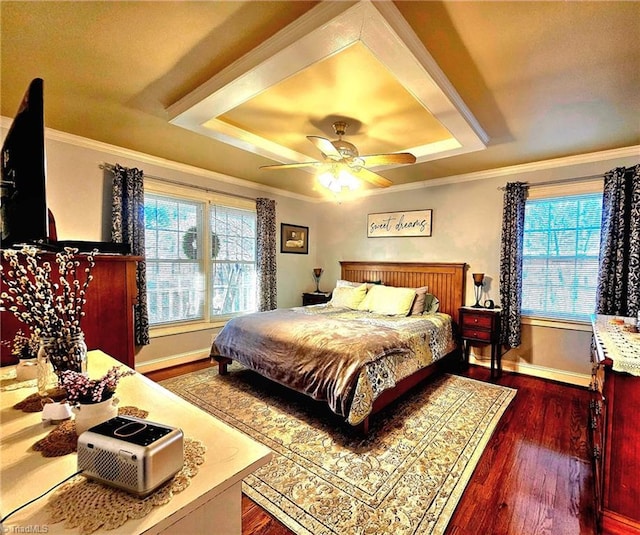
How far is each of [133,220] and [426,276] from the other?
12.4ft

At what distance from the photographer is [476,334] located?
362 cm

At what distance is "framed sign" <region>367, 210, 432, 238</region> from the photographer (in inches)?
175

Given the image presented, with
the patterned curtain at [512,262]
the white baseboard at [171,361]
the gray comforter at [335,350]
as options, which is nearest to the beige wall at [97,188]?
the white baseboard at [171,361]

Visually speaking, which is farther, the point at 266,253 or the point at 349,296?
the point at 266,253

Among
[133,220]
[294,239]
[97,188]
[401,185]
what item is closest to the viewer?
[97,188]

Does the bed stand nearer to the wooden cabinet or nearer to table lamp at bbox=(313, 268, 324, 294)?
the wooden cabinet

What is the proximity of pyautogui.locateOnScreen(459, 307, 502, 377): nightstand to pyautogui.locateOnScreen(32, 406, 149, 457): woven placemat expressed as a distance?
3763 mm

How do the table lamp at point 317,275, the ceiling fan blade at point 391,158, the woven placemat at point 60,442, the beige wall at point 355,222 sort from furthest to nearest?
the table lamp at point 317,275, the beige wall at point 355,222, the ceiling fan blade at point 391,158, the woven placemat at point 60,442

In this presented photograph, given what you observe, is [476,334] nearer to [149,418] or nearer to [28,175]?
[149,418]

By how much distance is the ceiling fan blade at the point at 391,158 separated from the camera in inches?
97.5

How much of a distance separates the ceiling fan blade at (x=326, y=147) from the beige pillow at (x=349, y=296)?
2.10m

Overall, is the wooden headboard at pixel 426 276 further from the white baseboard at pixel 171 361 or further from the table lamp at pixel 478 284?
the white baseboard at pixel 171 361

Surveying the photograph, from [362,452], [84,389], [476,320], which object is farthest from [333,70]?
[476,320]

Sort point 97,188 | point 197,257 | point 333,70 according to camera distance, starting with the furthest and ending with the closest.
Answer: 1. point 197,257
2. point 97,188
3. point 333,70
